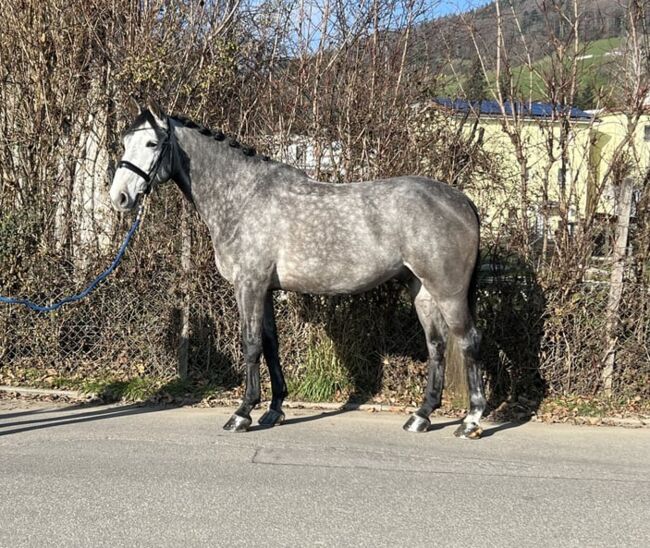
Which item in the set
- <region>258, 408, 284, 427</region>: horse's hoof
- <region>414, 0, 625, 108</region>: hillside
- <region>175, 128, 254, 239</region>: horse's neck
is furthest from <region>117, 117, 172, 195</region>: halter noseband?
<region>414, 0, 625, 108</region>: hillside

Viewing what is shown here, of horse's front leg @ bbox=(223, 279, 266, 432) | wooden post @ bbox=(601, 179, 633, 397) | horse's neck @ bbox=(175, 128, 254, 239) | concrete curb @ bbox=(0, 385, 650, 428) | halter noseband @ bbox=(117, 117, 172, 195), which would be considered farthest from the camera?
wooden post @ bbox=(601, 179, 633, 397)

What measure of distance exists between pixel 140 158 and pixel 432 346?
2715 mm

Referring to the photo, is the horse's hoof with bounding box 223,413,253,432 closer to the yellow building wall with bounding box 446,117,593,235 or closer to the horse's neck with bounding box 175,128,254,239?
the horse's neck with bounding box 175,128,254,239

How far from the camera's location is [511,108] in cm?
679

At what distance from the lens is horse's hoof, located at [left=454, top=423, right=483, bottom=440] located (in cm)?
545

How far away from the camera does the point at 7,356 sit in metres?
7.36

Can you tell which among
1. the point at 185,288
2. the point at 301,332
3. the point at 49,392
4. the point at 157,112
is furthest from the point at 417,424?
the point at 49,392

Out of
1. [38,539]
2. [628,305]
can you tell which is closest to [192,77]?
[628,305]

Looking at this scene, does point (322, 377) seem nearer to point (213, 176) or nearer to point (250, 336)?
point (250, 336)

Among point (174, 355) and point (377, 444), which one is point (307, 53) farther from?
point (377, 444)

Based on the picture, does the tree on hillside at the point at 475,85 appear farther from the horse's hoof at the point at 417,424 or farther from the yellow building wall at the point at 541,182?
the horse's hoof at the point at 417,424

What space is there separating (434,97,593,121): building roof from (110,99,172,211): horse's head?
338 cm


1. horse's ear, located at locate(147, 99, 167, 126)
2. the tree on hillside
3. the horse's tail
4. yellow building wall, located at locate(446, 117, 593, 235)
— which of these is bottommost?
the horse's tail

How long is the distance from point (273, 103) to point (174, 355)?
9.40ft
